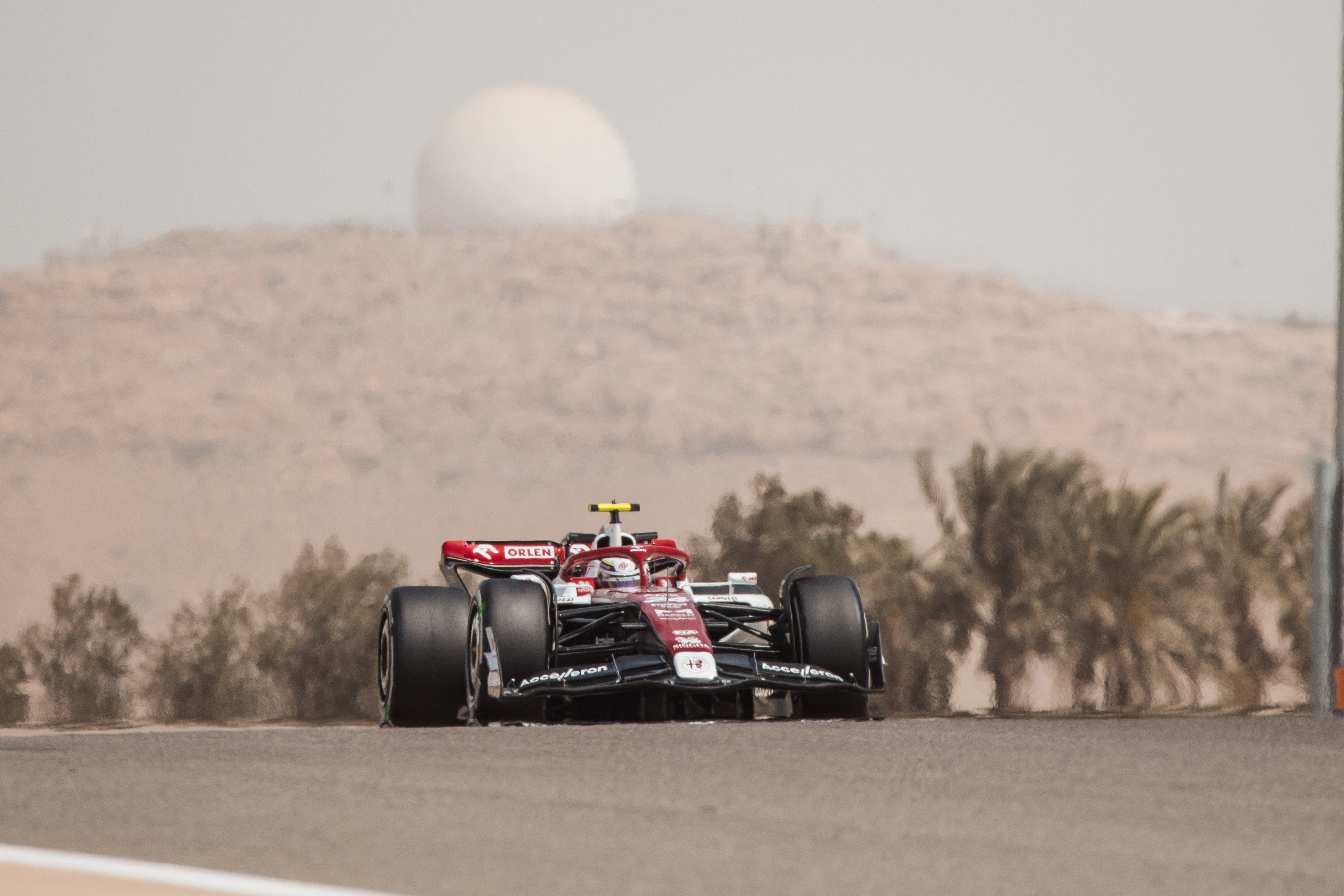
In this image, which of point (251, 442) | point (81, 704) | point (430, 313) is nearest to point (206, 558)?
point (251, 442)

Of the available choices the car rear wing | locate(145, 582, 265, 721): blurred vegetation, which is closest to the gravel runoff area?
the car rear wing

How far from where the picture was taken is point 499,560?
17.4m

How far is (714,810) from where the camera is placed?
8242mm

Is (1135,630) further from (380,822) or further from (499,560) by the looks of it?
(380,822)

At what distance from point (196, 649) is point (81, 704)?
3.16 meters

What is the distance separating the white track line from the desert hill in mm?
65479

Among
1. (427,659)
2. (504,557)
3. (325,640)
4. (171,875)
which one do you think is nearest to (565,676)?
(427,659)

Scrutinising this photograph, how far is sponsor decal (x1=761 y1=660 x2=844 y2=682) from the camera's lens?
1409 cm

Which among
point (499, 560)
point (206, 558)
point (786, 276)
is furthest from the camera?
point (786, 276)

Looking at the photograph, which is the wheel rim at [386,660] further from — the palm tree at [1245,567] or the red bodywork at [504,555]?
the palm tree at [1245,567]

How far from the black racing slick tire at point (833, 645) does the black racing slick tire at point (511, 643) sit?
216cm

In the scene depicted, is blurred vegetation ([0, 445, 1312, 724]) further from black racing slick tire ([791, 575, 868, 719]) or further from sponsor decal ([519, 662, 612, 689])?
sponsor decal ([519, 662, 612, 689])

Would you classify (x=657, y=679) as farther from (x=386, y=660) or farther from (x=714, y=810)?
(x=714, y=810)

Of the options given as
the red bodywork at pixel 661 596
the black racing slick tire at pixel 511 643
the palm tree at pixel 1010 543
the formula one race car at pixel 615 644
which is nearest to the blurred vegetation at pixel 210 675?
the palm tree at pixel 1010 543
